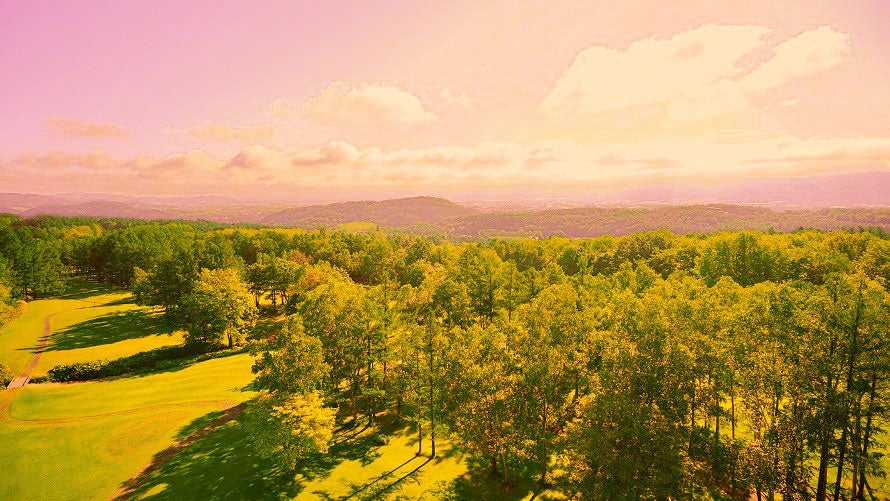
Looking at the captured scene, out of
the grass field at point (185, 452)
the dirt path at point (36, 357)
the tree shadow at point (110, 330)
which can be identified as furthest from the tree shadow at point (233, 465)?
the tree shadow at point (110, 330)

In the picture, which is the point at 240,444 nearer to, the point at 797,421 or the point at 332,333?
the point at 332,333

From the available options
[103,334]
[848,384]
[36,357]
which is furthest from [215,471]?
[103,334]

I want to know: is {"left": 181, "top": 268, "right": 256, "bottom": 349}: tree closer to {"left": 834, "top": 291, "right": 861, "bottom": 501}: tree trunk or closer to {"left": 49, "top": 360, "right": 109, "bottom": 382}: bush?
{"left": 49, "top": 360, "right": 109, "bottom": 382}: bush

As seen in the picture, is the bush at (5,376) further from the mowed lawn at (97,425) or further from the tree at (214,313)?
the tree at (214,313)

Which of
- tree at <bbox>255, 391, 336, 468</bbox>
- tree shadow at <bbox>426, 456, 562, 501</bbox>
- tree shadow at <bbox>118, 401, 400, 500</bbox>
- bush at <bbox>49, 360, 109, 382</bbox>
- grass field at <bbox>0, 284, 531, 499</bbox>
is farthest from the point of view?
bush at <bbox>49, 360, 109, 382</bbox>

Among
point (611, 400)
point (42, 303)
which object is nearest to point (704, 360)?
point (611, 400)

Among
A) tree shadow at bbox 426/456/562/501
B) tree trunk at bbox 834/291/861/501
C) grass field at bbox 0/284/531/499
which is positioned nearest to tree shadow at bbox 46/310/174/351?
grass field at bbox 0/284/531/499

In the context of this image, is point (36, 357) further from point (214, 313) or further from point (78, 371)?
point (214, 313)
